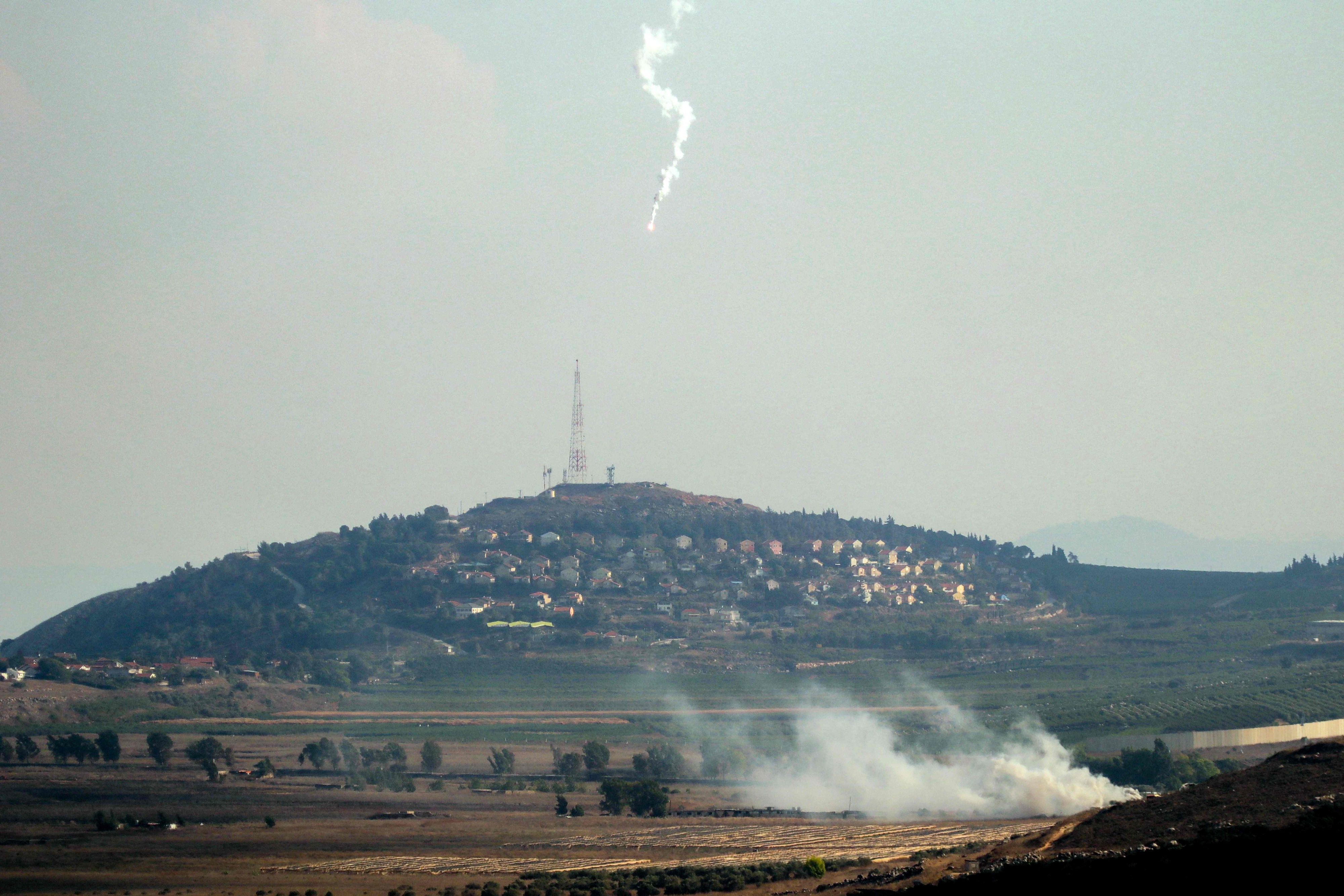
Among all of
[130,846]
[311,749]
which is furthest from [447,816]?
[311,749]

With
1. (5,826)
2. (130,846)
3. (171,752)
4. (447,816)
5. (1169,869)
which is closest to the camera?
(1169,869)

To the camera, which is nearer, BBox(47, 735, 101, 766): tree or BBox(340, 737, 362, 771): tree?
BBox(47, 735, 101, 766): tree

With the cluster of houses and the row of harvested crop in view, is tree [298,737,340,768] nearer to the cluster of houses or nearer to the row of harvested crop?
the row of harvested crop

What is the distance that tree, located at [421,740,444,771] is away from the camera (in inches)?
4621

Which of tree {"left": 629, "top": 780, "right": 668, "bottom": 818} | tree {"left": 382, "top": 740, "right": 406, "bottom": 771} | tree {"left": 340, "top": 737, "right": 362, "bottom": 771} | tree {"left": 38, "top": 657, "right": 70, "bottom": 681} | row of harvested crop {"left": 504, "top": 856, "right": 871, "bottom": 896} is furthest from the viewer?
tree {"left": 38, "top": 657, "right": 70, "bottom": 681}

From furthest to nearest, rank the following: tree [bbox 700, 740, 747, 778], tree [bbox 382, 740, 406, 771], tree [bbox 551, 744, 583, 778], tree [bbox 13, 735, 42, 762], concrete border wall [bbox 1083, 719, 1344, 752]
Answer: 1. tree [bbox 382, 740, 406, 771]
2. tree [bbox 13, 735, 42, 762]
3. tree [bbox 700, 740, 747, 778]
4. concrete border wall [bbox 1083, 719, 1344, 752]
5. tree [bbox 551, 744, 583, 778]

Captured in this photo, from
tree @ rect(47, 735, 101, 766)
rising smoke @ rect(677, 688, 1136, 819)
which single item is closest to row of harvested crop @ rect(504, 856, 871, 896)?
rising smoke @ rect(677, 688, 1136, 819)

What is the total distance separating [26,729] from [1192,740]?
10994 cm

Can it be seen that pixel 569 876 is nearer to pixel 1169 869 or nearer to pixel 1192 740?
pixel 1169 869

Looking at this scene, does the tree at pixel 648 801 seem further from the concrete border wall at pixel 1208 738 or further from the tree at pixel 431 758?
the concrete border wall at pixel 1208 738

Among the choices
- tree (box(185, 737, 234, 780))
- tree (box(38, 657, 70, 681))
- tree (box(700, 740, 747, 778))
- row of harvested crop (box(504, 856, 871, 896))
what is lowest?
row of harvested crop (box(504, 856, 871, 896))

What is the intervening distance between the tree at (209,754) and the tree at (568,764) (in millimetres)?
26738

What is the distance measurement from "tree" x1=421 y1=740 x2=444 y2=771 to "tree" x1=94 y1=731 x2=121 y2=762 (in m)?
25.3

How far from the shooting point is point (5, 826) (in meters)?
79.2
